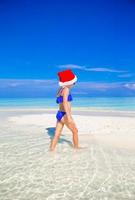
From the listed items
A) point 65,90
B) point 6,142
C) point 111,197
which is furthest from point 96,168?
point 6,142

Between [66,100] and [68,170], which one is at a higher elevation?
[66,100]

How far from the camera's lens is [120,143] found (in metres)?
8.74

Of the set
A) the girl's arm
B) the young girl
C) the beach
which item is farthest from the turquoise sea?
the girl's arm

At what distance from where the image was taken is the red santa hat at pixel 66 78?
23.2 ft

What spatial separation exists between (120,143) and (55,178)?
390 cm

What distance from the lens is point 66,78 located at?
23.3 feet

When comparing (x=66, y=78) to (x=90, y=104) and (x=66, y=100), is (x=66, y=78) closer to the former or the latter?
(x=66, y=100)

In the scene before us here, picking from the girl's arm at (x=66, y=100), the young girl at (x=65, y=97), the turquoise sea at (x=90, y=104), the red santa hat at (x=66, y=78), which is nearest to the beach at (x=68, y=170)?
the young girl at (x=65, y=97)

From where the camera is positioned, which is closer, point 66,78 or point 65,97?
point 65,97

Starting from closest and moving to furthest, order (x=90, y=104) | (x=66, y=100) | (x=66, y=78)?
(x=66, y=100) < (x=66, y=78) < (x=90, y=104)

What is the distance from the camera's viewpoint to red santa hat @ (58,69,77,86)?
7.08 m

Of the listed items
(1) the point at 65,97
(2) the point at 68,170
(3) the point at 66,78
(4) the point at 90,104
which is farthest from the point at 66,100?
(4) the point at 90,104

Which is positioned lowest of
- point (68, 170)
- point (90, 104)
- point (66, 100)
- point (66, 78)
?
point (68, 170)

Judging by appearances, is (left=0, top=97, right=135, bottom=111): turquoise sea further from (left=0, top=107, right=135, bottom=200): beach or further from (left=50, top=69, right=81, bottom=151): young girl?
(left=50, top=69, right=81, bottom=151): young girl
